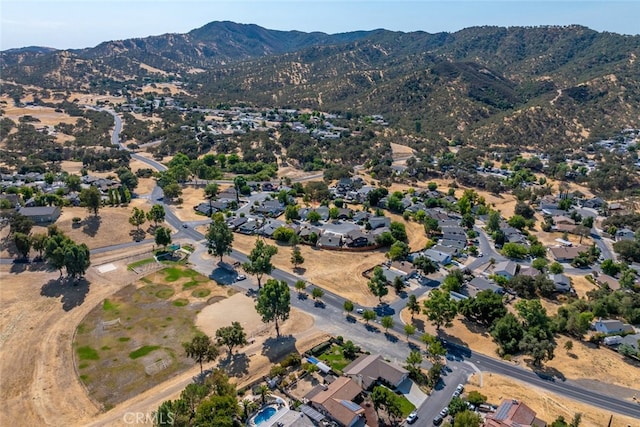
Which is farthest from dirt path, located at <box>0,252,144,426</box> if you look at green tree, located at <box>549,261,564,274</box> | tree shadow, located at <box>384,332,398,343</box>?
green tree, located at <box>549,261,564,274</box>

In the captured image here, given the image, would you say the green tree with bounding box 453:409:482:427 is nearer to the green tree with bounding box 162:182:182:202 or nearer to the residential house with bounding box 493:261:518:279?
the residential house with bounding box 493:261:518:279

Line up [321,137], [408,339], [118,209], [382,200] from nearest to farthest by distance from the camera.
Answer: [408,339] → [118,209] → [382,200] → [321,137]

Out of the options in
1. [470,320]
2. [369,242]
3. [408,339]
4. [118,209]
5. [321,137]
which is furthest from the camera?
[321,137]

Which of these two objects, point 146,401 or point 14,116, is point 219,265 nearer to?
point 146,401

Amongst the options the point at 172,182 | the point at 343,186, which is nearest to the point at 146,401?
the point at 172,182

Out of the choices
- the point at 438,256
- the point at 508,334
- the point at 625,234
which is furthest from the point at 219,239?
the point at 625,234

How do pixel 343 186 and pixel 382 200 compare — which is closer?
pixel 382 200
